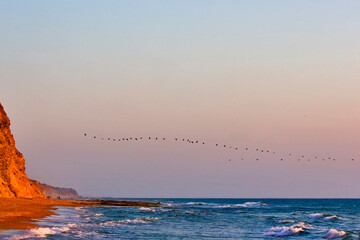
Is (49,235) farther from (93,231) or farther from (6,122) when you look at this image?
(6,122)

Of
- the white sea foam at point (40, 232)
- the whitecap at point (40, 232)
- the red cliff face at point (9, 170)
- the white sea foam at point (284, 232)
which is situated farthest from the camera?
the red cliff face at point (9, 170)

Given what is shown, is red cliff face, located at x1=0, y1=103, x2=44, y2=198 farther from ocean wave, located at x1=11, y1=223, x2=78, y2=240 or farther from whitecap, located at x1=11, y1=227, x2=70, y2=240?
whitecap, located at x1=11, y1=227, x2=70, y2=240

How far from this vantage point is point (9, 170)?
262ft

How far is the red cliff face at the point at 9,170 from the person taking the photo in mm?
78537

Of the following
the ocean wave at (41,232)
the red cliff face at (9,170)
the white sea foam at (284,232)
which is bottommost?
the white sea foam at (284,232)

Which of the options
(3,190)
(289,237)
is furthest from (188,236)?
(3,190)

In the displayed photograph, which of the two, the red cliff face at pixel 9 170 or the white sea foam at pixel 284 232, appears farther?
the red cliff face at pixel 9 170

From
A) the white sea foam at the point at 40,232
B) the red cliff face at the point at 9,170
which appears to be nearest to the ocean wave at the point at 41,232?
the white sea foam at the point at 40,232

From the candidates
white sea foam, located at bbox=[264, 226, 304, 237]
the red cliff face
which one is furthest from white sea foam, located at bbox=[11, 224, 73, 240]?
the red cliff face

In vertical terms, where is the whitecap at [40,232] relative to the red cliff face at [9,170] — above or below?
below

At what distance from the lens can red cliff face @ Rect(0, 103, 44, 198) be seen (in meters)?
78.5

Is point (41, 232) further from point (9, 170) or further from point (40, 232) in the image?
point (9, 170)

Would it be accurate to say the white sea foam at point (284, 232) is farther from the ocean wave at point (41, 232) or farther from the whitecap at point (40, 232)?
the whitecap at point (40, 232)

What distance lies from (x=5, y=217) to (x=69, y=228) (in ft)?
19.4
